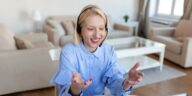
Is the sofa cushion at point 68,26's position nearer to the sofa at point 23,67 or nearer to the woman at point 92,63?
the sofa at point 23,67

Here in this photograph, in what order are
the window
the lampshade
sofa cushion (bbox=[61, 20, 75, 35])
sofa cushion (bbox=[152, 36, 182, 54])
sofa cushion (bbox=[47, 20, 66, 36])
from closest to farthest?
sofa cushion (bbox=[152, 36, 182, 54]) → sofa cushion (bbox=[47, 20, 66, 36]) → sofa cushion (bbox=[61, 20, 75, 35]) → the lampshade → the window

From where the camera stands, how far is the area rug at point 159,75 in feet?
10.0

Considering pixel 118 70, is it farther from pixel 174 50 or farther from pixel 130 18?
pixel 130 18

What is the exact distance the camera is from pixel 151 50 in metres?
3.26

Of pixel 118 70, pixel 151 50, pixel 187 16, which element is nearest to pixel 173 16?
pixel 187 16

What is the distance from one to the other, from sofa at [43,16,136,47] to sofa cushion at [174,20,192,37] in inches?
37.5

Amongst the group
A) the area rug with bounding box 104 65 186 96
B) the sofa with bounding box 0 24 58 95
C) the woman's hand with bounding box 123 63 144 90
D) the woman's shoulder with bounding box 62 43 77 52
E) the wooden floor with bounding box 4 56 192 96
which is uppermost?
the woman's shoulder with bounding box 62 43 77 52

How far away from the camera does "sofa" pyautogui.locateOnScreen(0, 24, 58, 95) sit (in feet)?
7.72

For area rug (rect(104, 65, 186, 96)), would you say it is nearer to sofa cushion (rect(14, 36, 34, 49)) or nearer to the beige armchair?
Result: the beige armchair

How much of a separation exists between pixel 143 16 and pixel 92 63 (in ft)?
15.1

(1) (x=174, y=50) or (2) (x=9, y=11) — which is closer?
(1) (x=174, y=50)

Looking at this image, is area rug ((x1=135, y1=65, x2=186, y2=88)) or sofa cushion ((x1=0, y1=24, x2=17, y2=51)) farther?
area rug ((x1=135, y1=65, x2=186, y2=88))

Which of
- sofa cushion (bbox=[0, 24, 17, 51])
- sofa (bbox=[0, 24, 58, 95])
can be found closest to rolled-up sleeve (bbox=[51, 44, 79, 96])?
sofa (bbox=[0, 24, 58, 95])

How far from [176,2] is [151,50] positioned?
2349mm
